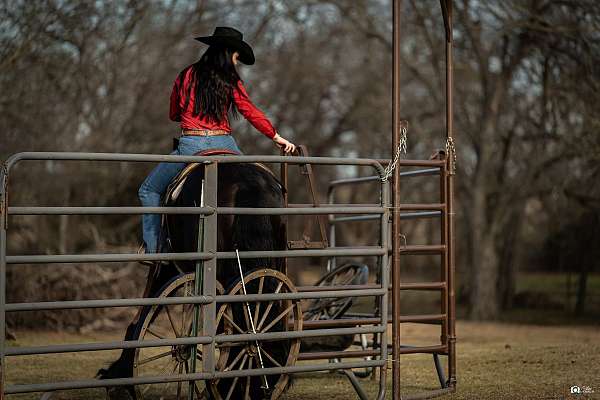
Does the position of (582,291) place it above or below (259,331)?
below

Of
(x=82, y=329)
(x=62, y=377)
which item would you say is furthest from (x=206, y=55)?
(x=82, y=329)

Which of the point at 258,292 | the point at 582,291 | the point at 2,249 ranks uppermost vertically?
the point at 2,249

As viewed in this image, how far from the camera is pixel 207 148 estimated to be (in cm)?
626

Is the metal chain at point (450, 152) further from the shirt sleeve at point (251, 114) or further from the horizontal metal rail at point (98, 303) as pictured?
the horizontal metal rail at point (98, 303)

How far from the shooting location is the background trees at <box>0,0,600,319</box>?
15250 mm

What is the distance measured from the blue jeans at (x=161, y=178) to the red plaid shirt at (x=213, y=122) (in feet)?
0.26

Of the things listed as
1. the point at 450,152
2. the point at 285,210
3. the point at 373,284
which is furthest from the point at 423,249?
the point at 285,210

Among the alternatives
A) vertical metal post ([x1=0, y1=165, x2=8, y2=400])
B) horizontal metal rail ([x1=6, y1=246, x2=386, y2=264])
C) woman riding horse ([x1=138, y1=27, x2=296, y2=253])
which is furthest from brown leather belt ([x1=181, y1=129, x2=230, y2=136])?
vertical metal post ([x1=0, y1=165, x2=8, y2=400])

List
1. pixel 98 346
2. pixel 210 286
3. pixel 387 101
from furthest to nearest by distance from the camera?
1. pixel 387 101
2. pixel 210 286
3. pixel 98 346

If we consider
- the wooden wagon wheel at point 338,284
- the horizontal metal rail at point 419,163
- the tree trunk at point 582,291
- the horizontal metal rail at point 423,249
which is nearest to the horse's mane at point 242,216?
the horizontal metal rail at point 419,163

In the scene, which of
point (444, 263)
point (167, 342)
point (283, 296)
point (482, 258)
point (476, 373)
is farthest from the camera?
point (482, 258)

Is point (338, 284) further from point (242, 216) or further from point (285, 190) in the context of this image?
point (242, 216)

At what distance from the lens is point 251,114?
6266 mm

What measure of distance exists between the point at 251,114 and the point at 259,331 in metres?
1.37
